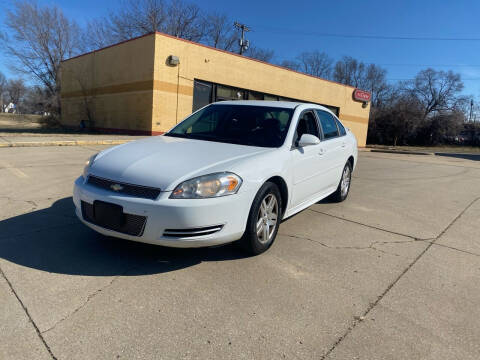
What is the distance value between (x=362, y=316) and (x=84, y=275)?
220 cm

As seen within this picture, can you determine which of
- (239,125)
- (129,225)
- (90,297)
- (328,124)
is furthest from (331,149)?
(90,297)

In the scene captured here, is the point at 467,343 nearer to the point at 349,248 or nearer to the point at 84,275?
the point at 349,248

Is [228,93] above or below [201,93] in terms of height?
above

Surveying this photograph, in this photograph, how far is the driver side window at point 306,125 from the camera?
14.4ft

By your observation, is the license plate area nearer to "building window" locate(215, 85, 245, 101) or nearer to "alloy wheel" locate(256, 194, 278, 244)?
"alloy wheel" locate(256, 194, 278, 244)

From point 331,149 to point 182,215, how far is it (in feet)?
9.75

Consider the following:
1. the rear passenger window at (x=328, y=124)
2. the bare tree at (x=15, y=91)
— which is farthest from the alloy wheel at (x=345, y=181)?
the bare tree at (x=15, y=91)

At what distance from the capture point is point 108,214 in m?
3.08

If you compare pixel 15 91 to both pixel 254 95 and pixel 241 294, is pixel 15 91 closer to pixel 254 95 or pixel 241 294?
pixel 254 95

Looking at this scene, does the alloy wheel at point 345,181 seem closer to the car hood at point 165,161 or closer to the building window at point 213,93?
the car hood at point 165,161

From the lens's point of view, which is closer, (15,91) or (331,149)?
(331,149)

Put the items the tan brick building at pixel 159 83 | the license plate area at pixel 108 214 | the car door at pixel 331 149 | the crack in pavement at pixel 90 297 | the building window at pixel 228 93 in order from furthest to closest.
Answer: the building window at pixel 228 93
the tan brick building at pixel 159 83
the car door at pixel 331 149
the license plate area at pixel 108 214
the crack in pavement at pixel 90 297

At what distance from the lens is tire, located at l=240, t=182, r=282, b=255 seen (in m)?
3.34

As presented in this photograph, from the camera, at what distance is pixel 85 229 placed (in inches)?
158
